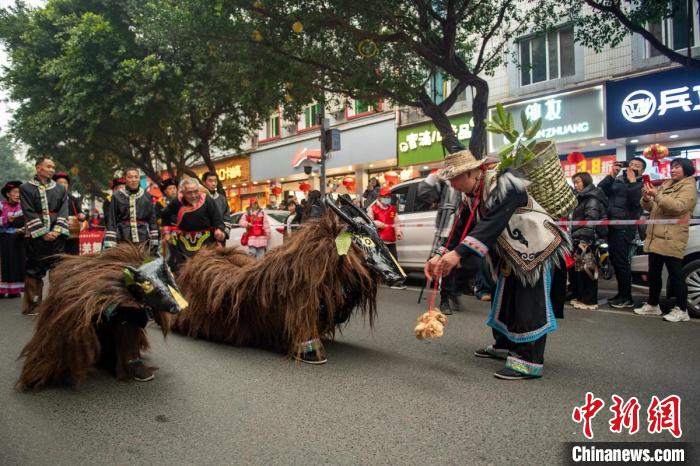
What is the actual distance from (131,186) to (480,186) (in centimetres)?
484

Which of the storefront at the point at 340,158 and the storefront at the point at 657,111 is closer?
the storefront at the point at 657,111

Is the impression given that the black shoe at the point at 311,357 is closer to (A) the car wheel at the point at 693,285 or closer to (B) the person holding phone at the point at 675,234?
(B) the person holding phone at the point at 675,234

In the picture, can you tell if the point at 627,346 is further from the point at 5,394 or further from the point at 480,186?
the point at 5,394

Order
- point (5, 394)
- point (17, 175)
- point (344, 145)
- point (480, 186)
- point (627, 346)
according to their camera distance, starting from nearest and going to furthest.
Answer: point (5, 394) < point (480, 186) < point (627, 346) < point (344, 145) < point (17, 175)

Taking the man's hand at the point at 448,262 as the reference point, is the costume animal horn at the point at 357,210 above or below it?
above

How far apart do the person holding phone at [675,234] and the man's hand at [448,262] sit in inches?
142

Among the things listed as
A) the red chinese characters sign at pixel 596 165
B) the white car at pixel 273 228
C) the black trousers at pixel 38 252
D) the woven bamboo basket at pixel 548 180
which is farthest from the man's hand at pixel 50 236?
the red chinese characters sign at pixel 596 165

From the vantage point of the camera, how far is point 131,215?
715cm

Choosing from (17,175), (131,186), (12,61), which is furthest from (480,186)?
(17,175)

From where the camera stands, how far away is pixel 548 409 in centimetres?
342

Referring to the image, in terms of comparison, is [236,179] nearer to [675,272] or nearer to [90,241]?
[90,241]

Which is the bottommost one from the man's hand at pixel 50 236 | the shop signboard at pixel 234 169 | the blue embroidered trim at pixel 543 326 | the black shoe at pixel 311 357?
the black shoe at pixel 311 357

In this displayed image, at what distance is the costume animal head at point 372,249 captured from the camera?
421 cm

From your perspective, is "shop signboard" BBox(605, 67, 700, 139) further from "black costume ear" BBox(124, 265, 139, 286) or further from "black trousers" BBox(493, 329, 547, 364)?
"black costume ear" BBox(124, 265, 139, 286)
